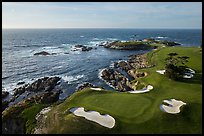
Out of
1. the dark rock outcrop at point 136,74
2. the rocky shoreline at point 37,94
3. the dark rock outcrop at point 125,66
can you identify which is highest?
the dark rock outcrop at point 125,66

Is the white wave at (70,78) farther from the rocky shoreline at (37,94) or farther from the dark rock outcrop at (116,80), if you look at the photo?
the dark rock outcrop at (116,80)

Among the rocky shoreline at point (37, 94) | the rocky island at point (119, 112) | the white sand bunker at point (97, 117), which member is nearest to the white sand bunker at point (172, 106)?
the rocky island at point (119, 112)

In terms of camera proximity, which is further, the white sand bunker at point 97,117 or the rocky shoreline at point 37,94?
the rocky shoreline at point 37,94

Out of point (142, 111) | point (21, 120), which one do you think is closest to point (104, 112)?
point (142, 111)

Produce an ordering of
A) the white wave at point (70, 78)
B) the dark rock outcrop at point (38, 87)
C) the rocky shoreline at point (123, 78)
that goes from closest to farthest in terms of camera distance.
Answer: the rocky shoreline at point (123, 78) < the dark rock outcrop at point (38, 87) < the white wave at point (70, 78)

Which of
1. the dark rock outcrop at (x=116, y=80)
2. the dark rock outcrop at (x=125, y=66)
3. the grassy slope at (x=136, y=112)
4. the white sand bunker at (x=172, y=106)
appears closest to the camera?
the grassy slope at (x=136, y=112)

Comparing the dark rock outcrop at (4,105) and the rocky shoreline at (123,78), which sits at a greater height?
the rocky shoreline at (123,78)

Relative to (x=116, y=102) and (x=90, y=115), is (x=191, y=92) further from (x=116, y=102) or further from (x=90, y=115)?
(x=90, y=115)
